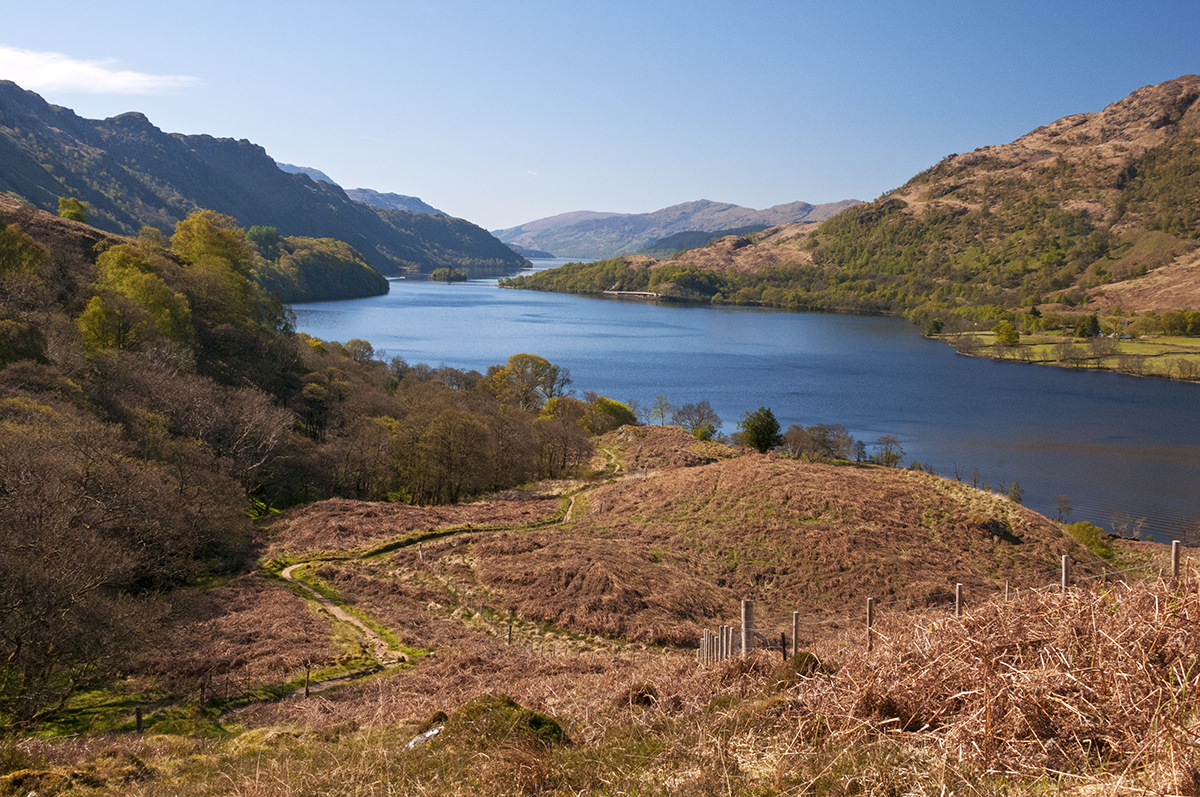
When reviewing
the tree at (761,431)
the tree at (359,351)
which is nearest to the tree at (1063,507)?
the tree at (761,431)

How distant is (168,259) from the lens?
53000 mm

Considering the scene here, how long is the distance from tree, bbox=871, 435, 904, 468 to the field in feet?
79.7

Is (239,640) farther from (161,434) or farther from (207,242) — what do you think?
(207,242)

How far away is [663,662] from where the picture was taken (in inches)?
467

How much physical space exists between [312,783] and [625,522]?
80.7 feet

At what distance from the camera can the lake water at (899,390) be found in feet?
207

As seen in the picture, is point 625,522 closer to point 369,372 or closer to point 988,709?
point 988,709

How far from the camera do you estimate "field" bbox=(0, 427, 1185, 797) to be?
482cm

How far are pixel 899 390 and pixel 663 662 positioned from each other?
316 feet

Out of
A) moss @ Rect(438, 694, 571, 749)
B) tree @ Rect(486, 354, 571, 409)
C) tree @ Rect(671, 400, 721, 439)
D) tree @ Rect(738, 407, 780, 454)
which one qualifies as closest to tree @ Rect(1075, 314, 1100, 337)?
tree @ Rect(671, 400, 721, 439)

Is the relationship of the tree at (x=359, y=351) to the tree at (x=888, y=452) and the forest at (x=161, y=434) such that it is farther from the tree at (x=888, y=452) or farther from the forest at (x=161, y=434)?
the tree at (x=888, y=452)

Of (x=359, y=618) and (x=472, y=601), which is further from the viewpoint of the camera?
(x=472, y=601)

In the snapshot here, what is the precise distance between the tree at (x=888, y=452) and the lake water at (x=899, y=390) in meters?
2.33

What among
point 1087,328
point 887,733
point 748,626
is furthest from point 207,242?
point 1087,328
